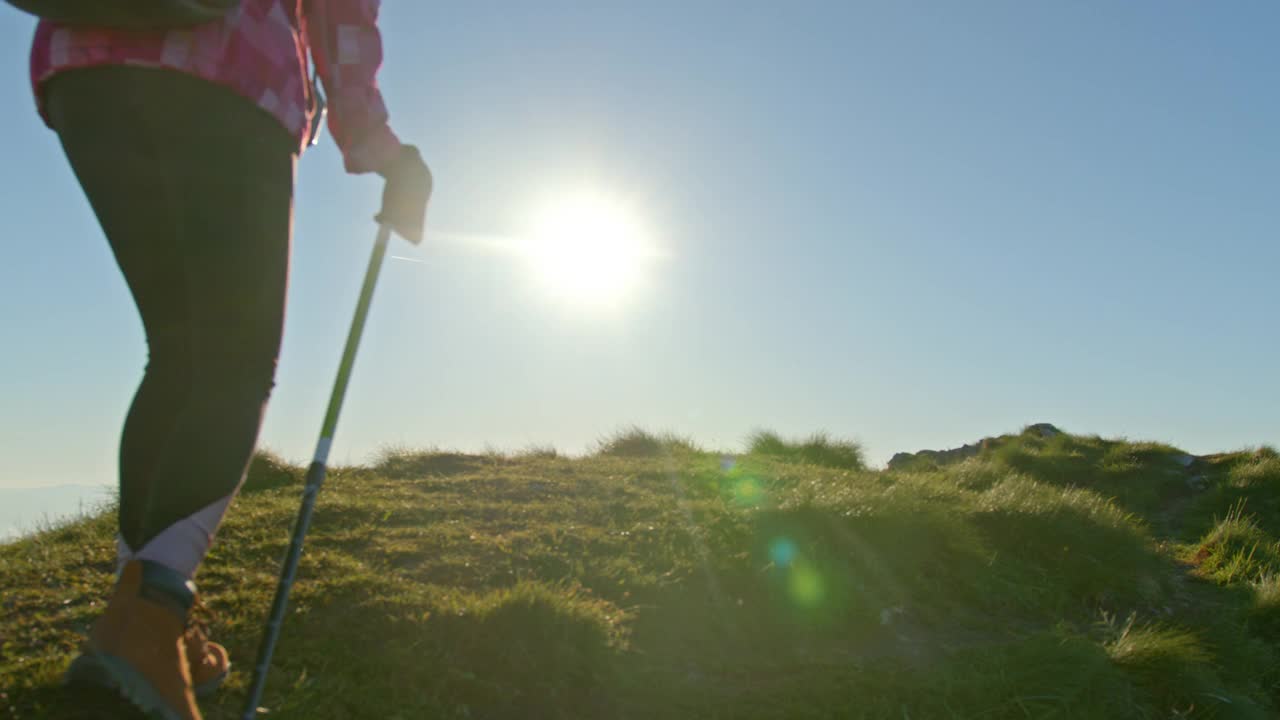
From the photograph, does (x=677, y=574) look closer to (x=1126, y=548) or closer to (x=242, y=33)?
(x=242, y=33)

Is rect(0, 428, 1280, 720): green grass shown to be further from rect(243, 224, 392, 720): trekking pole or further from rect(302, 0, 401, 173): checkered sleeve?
rect(302, 0, 401, 173): checkered sleeve

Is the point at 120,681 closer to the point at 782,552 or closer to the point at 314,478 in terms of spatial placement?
the point at 314,478

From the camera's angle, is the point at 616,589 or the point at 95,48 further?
the point at 616,589

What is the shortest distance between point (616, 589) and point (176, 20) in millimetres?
3144

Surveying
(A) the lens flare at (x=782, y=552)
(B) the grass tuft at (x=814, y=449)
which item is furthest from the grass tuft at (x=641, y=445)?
(A) the lens flare at (x=782, y=552)

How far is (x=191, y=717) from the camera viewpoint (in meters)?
1.63

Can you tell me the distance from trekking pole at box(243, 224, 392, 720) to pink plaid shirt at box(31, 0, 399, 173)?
0.95 feet

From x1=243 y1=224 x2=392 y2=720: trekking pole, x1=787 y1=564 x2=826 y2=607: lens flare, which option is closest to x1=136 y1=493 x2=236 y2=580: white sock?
x1=243 y1=224 x2=392 y2=720: trekking pole

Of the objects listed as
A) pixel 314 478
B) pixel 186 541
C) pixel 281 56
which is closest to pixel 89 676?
pixel 186 541

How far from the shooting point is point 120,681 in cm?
155

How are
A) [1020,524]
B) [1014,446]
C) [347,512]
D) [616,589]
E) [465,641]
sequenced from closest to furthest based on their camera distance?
[465,641]
[616,589]
[347,512]
[1020,524]
[1014,446]

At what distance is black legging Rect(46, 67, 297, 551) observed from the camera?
1613 millimetres

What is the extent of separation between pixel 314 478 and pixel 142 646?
1.66 feet

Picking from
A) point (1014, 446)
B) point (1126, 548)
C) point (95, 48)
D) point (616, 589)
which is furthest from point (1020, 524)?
point (1014, 446)
